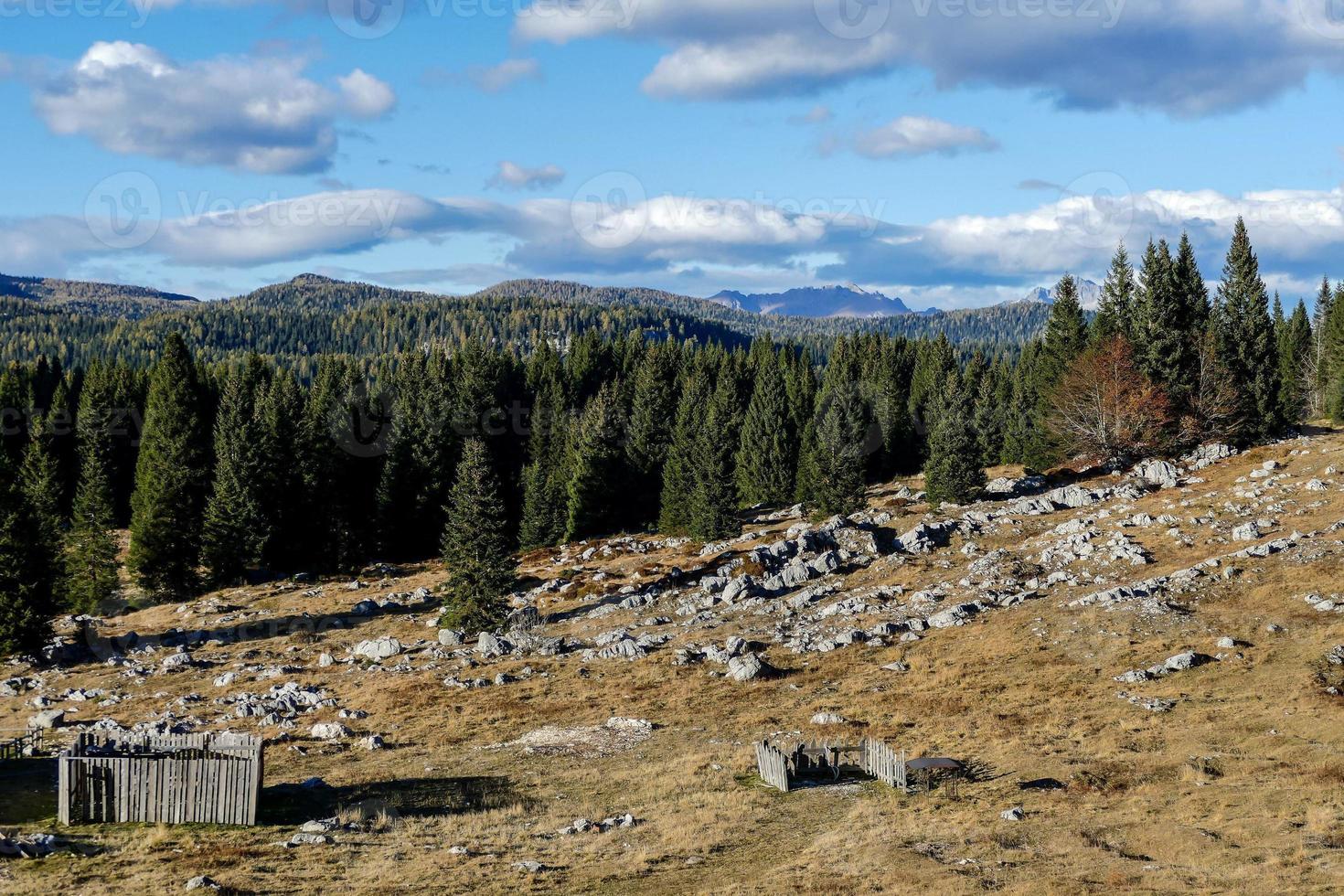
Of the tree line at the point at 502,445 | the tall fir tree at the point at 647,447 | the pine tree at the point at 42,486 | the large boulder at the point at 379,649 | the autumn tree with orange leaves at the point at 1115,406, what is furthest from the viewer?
the tall fir tree at the point at 647,447

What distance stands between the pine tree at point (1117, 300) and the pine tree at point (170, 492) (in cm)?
7228

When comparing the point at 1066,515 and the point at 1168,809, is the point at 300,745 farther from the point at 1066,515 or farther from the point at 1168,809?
the point at 1066,515

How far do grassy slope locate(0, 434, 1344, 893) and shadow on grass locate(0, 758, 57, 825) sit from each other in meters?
2.97

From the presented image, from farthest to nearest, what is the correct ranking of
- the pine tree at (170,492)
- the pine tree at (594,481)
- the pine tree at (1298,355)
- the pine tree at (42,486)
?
the pine tree at (1298,355)
the pine tree at (594,481)
the pine tree at (170,492)
the pine tree at (42,486)

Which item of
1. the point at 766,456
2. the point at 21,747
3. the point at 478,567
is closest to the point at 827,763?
the point at 21,747

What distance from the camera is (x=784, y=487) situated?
9844 centimetres

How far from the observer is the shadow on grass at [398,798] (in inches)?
1043

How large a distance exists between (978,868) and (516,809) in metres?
12.3

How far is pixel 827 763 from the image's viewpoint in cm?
3039

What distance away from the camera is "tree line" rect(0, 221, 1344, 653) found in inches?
2645

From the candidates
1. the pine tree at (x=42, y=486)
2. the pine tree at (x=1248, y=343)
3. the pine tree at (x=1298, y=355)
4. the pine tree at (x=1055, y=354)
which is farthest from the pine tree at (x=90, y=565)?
the pine tree at (x=1298, y=355)

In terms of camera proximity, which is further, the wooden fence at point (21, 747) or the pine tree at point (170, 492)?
the pine tree at point (170, 492)

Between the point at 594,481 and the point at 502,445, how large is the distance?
22.8 m

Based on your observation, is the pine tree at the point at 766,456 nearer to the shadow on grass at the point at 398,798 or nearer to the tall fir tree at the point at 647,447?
the tall fir tree at the point at 647,447
